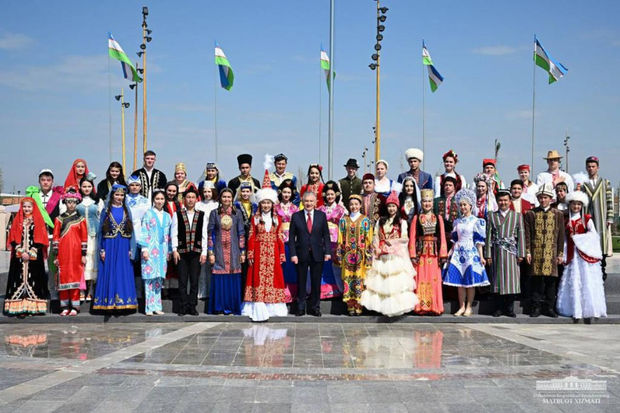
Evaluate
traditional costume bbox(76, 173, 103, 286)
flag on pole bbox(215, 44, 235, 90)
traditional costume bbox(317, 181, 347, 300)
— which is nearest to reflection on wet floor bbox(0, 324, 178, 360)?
traditional costume bbox(76, 173, 103, 286)

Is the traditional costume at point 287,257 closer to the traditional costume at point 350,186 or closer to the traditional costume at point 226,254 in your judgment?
the traditional costume at point 226,254

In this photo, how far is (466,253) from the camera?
9.43 m

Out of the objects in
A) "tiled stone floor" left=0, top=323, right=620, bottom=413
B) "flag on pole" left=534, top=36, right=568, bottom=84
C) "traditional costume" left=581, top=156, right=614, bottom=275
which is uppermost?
"flag on pole" left=534, top=36, right=568, bottom=84

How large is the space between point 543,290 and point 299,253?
3533 mm

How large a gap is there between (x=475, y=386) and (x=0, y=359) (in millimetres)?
4583

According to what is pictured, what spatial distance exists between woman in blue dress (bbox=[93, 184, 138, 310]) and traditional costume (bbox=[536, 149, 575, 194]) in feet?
20.2

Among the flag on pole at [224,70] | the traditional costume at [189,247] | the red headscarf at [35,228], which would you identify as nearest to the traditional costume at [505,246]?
the traditional costume at [189,247]

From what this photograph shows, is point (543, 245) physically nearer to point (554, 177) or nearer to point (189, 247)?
point (554, 177)

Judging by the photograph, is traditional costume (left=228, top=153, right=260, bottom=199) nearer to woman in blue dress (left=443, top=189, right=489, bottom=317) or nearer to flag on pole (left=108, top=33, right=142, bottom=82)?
woman in blue dress (left=443, top=189, right=489, bottom=317)

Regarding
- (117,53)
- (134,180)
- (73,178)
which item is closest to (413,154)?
(134,180)

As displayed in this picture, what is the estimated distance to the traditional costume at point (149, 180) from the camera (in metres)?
10.6

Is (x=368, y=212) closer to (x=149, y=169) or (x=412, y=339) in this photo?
(x=412, y=339)

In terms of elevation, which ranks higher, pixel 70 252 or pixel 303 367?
pixel 70 252

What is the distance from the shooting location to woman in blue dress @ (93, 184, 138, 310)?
9.28 meters
